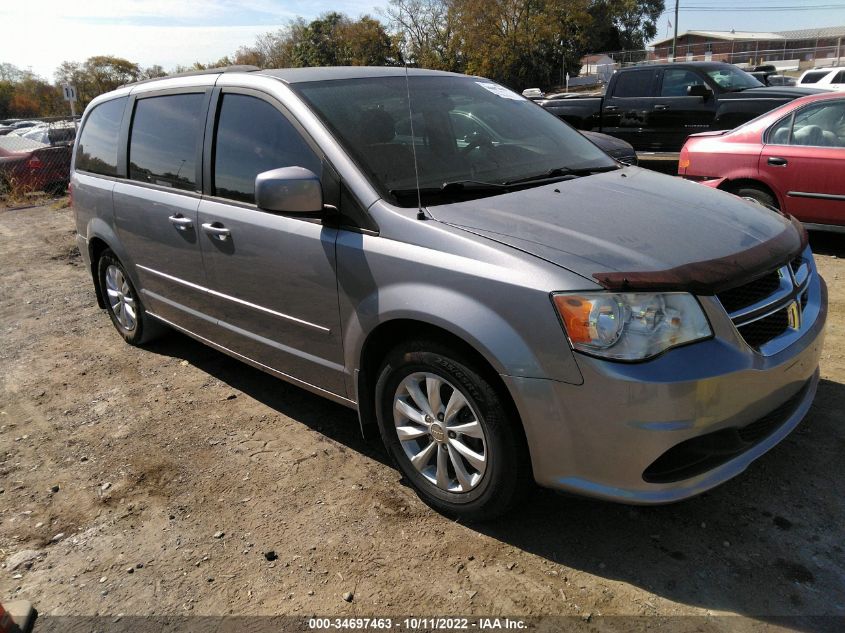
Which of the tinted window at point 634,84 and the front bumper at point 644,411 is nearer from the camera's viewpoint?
the front bumper at point 644,411

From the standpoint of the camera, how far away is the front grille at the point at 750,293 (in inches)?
95.6

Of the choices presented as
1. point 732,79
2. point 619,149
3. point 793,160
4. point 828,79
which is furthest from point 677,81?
point 828,79

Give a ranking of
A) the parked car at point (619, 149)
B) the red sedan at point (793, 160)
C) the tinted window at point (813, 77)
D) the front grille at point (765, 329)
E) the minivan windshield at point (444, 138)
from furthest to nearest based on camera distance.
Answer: the tinted window at point (813, 77) < the parked car at point (619, 149) < the red sedan at point (793, 160) < the minivan windshield at point (444, 138) < the front grille at point (765, 329)

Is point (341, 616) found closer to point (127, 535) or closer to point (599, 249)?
point (127, 535)

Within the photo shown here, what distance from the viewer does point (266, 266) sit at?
11.0ft

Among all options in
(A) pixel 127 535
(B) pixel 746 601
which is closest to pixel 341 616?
(A) pixel 127 535

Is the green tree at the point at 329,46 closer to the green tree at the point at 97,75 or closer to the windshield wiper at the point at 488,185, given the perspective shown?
the green tree at the point at 97,75

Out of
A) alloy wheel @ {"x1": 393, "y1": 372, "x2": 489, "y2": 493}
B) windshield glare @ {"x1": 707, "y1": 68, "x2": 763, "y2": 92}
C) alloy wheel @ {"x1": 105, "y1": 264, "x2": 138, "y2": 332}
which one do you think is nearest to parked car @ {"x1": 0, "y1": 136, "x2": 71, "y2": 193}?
alloy wheel @ {"x1": 105, "y1": 264, "x2": 138, "y2": 332}

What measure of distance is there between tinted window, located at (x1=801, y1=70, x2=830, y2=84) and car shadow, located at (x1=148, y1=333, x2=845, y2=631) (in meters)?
21.6

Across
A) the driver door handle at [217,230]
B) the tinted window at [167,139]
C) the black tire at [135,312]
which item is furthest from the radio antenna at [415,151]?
the black tire at [135,312]

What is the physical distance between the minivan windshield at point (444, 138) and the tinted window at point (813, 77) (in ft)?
69.1

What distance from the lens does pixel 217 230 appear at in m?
3.59

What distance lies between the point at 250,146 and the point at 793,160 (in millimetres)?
5070

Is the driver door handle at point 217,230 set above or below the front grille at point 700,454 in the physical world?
above
